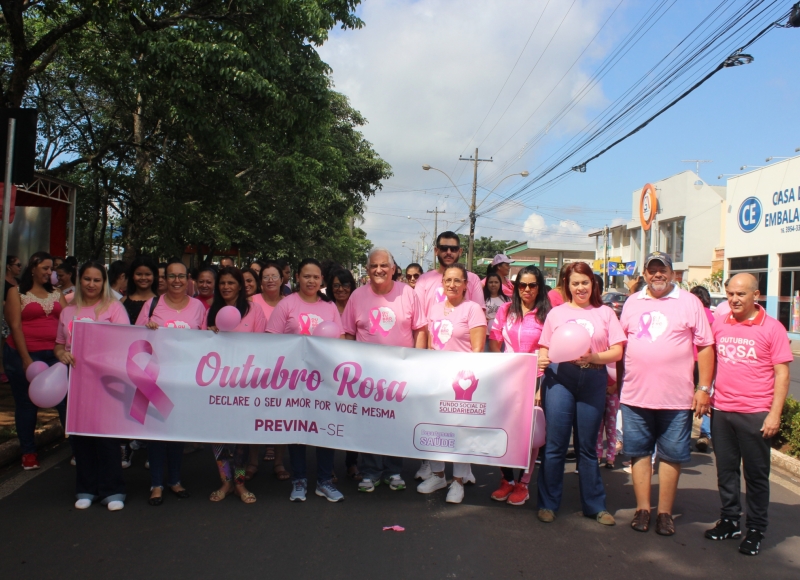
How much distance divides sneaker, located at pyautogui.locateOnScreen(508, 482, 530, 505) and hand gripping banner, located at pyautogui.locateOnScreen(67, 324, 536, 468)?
305 mm

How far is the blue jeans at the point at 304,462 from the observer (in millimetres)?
5234

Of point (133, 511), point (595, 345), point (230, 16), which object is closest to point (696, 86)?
point (230, 16)

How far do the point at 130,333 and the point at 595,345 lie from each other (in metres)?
3.42

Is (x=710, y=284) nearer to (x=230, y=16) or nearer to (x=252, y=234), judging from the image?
(x=252, y=234)

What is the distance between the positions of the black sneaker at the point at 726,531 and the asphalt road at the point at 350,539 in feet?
0.23

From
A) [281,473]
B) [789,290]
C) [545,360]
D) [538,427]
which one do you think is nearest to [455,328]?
[545,360]

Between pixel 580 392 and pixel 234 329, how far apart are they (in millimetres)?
2701

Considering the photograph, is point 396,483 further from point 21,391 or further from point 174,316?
point 21,391

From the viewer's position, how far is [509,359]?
5.16m

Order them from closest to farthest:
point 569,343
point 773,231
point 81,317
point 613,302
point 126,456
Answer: point 569,343 < point 81,317 < point 126,456 < point 613,302 < point 773,231

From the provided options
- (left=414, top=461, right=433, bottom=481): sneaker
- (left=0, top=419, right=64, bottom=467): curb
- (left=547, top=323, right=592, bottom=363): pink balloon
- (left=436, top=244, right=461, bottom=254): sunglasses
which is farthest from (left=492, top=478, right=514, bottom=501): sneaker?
(left=0, top=419, right=64, bottom=467): curb

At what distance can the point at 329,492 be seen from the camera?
5.21m

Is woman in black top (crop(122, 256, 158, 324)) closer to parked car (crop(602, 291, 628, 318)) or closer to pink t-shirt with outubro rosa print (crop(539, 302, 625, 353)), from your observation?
pink t-shirt with outubro rosa print (crop(539, 302, 625, 353))

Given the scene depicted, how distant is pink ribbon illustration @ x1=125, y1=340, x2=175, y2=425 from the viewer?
203 inches
